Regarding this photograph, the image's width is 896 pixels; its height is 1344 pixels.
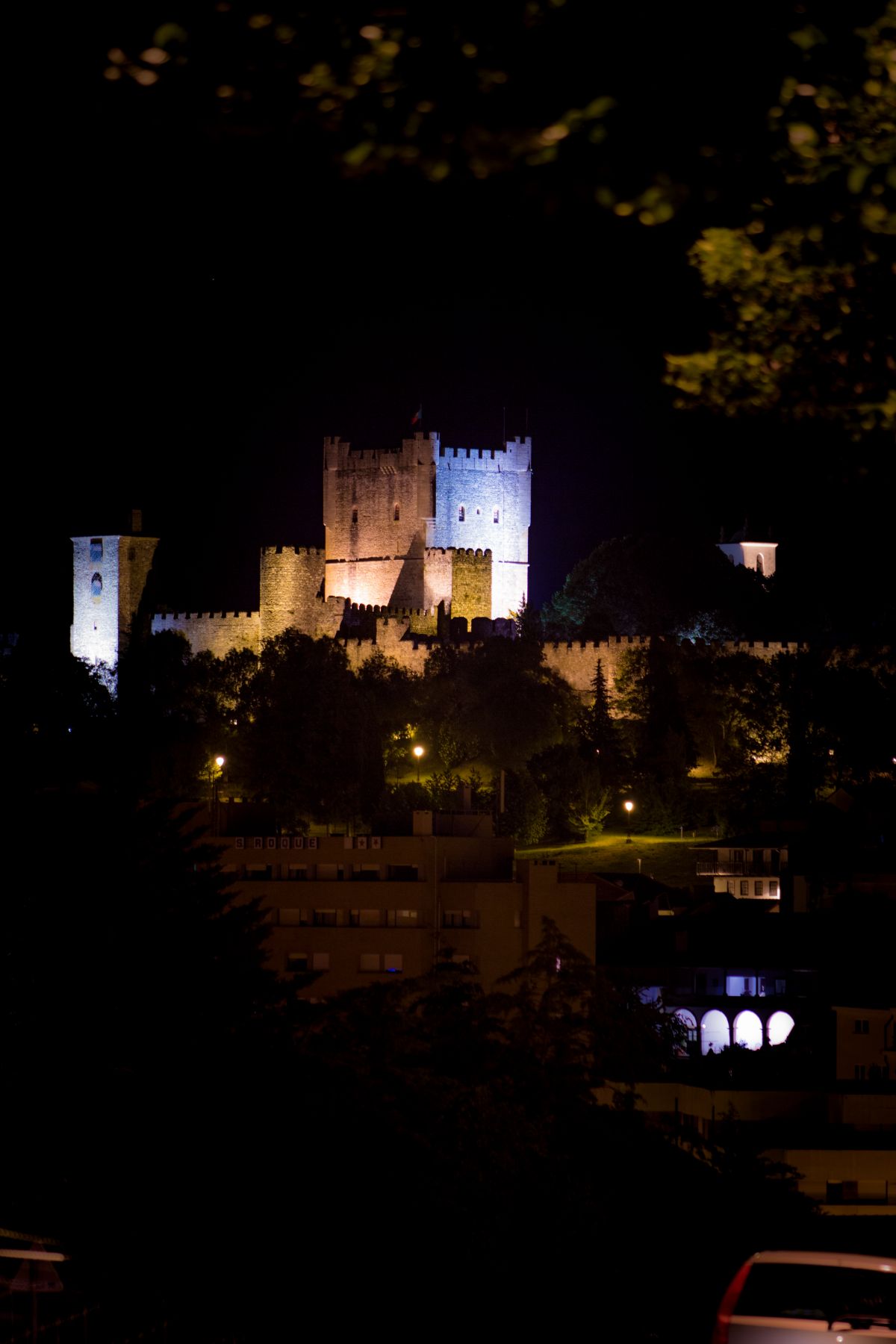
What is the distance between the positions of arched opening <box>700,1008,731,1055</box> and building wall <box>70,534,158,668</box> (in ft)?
104

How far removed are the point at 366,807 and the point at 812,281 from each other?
4340cm

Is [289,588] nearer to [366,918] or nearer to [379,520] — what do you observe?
[379,520]

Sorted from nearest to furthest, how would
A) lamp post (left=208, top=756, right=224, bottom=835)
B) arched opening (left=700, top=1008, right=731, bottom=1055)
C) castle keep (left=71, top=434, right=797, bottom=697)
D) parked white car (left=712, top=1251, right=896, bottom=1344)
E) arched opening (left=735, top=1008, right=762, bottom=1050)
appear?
parked white car (left=712, top=1251, right=896, bottom=1344) < arched opening (left=735, top=1008, right=762, bottom=1050) < arched opening (left=700, top=1008, right=731, bottom=1055) < lamp post (left=208, top=756, right=224, bottom=835) < castle keep (left=71, top=434, right=797, bottom=697)

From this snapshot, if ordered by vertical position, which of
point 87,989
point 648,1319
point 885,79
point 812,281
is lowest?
point 648,1319

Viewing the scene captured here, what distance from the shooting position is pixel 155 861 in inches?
1057

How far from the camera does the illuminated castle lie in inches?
2517

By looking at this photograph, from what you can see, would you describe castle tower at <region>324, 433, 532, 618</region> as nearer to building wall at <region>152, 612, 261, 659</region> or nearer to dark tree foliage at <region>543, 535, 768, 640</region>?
dark tree foliage at <region>543, 535, 768, 640</region>

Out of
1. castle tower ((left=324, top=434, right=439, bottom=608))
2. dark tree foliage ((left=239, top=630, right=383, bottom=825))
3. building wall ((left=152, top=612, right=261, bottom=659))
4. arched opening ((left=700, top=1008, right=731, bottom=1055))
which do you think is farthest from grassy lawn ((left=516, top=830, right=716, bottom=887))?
castle tower ((left=324, top=434, right=439, bottom=608))

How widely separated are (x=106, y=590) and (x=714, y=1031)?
34.3 metres

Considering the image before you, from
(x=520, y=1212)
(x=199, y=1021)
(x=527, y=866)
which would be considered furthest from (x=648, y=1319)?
(x=527, y=866)

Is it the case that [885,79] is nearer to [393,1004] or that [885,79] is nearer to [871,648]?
[393,1004]

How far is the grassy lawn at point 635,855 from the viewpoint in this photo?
48531 mm

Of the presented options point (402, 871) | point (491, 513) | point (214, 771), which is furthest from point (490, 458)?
point (402, 871)

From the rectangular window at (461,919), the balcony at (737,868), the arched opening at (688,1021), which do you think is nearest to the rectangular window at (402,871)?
the rectangular window at (461,919)
